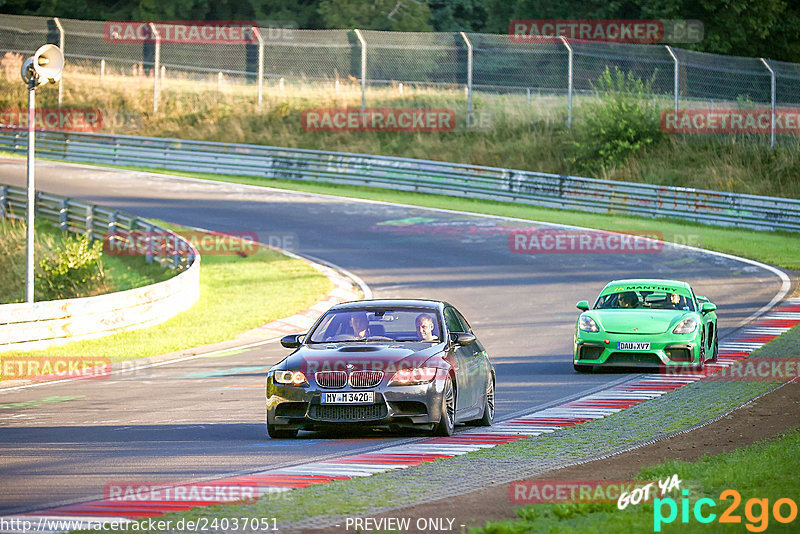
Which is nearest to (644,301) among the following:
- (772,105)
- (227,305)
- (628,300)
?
(628,300)

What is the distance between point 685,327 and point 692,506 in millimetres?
9690

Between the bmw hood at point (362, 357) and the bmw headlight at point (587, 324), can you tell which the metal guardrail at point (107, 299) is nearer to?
the bmw headlight at point (587, 324)

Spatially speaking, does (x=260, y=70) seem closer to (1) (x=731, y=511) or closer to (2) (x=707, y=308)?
(2) (x=707, y=308)

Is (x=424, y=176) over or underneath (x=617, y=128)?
underneath

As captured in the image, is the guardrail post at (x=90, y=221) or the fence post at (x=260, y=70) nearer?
the guardrail post at (x=90, y=221)

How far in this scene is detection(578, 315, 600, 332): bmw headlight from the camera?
16516 millimetres

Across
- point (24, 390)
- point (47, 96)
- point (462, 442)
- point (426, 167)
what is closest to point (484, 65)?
point (426, 167)

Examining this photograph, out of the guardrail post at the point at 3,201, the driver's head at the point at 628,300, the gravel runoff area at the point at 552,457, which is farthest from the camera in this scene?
the guardrail post at the point at 3,201

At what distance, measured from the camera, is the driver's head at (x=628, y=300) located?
1756 cm

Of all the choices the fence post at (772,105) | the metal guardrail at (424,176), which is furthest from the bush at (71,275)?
the fence post at (772,105)

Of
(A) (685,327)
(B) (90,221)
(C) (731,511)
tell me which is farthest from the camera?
(B) (90,221)

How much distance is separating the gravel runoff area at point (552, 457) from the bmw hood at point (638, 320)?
188 centimetres

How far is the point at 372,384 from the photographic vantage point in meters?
10.6

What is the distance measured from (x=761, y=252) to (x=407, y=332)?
2043 cm
